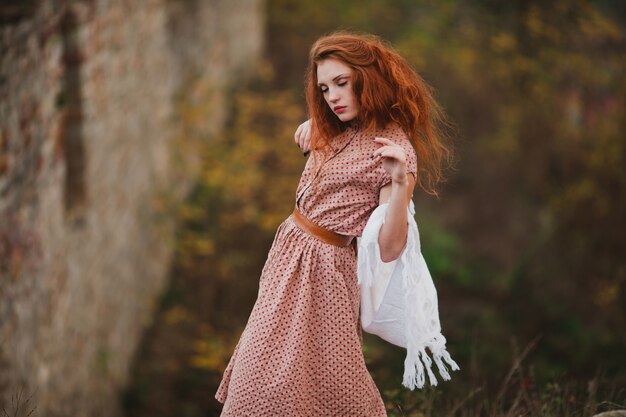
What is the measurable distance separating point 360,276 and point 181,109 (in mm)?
5263

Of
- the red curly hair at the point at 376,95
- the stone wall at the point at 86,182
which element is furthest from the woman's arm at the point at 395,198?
the stone wall at the point at 86,182

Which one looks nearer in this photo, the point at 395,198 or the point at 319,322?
the point at 395,198

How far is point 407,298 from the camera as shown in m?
2.27

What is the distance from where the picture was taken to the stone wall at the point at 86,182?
11.7 ft

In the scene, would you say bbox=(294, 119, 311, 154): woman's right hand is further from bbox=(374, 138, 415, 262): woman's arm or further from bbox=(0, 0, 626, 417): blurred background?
bbox=(0, 0, 626, 417): blurred background

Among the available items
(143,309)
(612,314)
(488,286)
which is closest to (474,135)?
(488,286)

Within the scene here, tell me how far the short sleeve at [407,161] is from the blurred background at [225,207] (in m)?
0.94

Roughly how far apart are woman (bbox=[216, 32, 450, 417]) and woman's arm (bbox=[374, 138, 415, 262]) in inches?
0.4

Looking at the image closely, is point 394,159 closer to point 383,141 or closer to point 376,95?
point 383,141

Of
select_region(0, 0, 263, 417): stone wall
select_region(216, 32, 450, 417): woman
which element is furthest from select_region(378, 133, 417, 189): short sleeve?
select_region(0, 0, 263, 417): stone wall

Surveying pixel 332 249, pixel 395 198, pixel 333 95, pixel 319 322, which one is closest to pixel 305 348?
pixel 319 322

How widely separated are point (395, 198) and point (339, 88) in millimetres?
367

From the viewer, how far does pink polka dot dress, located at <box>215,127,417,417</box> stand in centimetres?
226

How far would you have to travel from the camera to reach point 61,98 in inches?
171
